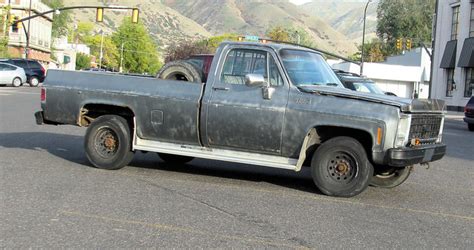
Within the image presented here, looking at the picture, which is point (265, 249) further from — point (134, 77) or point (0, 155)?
point (0, 155)

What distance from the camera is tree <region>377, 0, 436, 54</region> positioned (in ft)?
297

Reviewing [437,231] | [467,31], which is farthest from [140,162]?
[467,31]

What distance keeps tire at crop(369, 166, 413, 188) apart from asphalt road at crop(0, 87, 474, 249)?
126 millimetres

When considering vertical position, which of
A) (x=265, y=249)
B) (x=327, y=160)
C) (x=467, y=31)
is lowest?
(x=265, y=249)

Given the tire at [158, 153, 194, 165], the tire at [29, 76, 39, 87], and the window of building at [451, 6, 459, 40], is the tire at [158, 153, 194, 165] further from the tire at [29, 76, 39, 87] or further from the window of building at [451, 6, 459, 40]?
the window of building at [451, 6, 459, 40]

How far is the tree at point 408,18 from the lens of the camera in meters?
90.6

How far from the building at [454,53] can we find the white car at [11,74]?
32215mm

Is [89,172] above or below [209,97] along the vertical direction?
below

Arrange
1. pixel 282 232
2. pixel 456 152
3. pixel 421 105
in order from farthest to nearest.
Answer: pixel 456 152 → pixel 421 105 → pixel 282 232

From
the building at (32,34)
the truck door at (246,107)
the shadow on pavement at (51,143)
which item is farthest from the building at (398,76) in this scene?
the truck door at (246,107)

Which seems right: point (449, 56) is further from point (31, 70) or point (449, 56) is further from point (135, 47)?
point (135, 47)

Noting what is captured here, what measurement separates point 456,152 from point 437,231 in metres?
10.6

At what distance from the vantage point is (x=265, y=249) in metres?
5.62

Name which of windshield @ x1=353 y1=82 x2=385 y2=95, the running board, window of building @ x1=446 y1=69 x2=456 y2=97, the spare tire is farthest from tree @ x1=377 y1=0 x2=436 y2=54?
the running board
